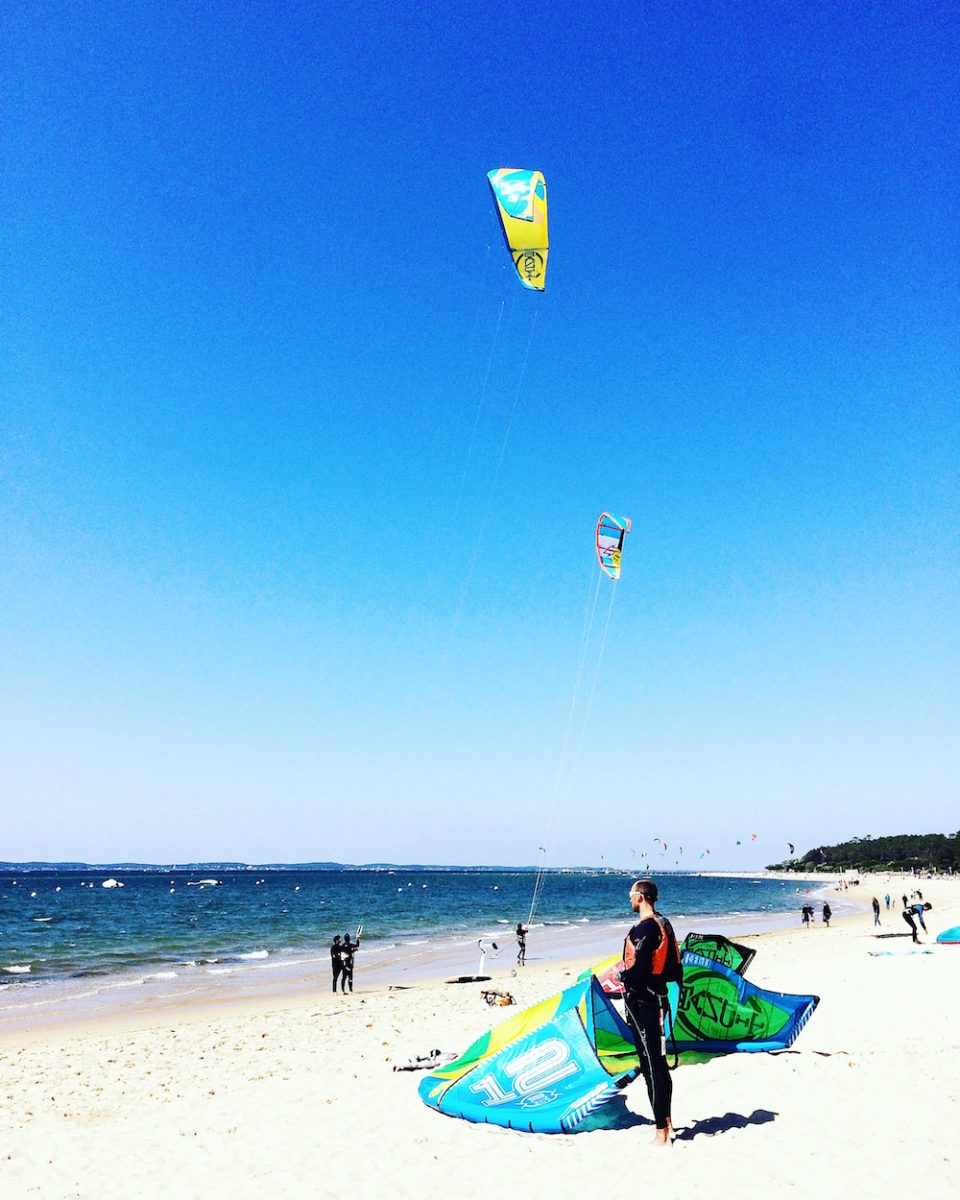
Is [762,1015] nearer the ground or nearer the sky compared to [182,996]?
nearer the sky

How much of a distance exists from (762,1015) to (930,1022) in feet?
10.4

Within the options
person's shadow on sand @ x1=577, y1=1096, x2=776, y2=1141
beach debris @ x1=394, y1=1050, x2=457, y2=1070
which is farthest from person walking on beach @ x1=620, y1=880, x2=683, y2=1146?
beach debris @ x1=394, y1=1050, x2=457, y2=1070

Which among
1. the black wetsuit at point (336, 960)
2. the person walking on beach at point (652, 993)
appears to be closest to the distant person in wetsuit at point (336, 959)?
the black wetsuit at point (336, 960)

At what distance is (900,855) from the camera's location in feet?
413

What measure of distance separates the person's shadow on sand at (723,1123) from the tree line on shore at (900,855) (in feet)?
381

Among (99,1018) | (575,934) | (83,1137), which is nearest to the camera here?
(83,1137)

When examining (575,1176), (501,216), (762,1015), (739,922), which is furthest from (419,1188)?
(739,922)

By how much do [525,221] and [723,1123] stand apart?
30.8 ft

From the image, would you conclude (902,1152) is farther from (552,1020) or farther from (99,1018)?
(99,1018)

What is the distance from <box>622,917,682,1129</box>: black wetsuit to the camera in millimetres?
4562

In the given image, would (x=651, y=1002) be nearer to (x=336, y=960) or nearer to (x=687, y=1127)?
(x=687, y=1127)

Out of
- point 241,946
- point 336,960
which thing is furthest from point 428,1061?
point 241,946

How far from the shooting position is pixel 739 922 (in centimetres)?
→ 4056

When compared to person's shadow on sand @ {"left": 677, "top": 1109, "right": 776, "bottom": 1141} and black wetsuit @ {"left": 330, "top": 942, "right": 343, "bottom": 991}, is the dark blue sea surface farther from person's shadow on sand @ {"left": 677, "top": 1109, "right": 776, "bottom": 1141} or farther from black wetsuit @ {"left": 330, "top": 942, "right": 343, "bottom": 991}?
person's shadow on sand @ {"left": 677, "top": 1109, "right": 776, "bottom": 1141}
